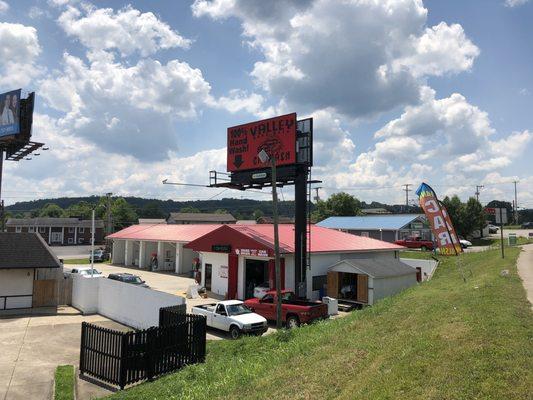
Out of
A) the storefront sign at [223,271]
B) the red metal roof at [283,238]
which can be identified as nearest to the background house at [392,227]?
the red metal roof at [283,238]

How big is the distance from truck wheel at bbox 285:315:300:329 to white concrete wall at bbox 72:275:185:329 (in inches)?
216

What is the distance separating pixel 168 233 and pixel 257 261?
70.3 ft

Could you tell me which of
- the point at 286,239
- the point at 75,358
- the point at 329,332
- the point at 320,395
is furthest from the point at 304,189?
the point at 320,395

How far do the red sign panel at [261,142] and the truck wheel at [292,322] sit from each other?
10714 mm

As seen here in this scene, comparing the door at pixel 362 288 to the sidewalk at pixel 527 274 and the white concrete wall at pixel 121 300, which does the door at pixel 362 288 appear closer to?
the sidewalk at pixel 527 274

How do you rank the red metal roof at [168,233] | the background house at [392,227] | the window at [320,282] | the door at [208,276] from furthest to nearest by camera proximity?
the background house at [392,227] → the red metal roof at [168,233] → the door at [208,276] → the window at [320,282]

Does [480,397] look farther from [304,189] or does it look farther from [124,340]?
[304,189]

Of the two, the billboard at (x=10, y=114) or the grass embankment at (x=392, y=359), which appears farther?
the billboard at (x=10, y=114)

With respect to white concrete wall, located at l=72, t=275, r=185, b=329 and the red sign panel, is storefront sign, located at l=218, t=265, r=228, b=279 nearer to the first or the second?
the red sign panel

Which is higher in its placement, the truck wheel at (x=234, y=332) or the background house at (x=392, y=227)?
the background house at (x=392, y=227)

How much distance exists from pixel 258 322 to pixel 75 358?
758cm

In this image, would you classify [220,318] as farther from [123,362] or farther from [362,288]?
[362,288]

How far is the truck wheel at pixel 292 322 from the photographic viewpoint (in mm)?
20859

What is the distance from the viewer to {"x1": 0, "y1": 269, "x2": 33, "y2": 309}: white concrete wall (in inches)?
1032
